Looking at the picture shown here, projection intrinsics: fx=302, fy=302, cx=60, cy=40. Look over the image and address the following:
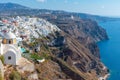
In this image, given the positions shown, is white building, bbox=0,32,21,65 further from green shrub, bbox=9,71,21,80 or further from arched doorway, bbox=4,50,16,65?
green shrub, bbox=9,71,21,80

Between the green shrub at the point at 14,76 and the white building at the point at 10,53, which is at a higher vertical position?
the white building at the point at 10,53

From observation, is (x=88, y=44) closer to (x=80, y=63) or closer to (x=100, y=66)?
(x=100, y=66)

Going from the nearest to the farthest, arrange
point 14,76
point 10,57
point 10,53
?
point 14,76, point 10,53, point 10,57

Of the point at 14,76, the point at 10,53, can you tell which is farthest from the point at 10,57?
the point at 14,76

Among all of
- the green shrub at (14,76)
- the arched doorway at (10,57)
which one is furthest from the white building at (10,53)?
the green shrub at (14,76)

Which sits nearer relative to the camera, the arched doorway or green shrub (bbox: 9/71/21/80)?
green shrub (bbox: 9/71/21/80)

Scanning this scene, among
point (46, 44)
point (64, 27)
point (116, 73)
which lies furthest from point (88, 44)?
point (46, 44)

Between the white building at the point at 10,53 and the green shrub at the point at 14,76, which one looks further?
the white building at the point at 10,53

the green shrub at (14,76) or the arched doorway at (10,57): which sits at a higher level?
the arched doorway at (10,57)

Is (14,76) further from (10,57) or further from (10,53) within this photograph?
(10,53)

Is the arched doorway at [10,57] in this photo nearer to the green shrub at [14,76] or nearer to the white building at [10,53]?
the white building at [10,53]

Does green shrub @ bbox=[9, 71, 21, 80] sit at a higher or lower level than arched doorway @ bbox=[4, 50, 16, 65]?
lower

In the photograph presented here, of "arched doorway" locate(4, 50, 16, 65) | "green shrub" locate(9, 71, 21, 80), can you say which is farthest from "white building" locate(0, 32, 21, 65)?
"green shrub" locate(9, 71, 21, 80)

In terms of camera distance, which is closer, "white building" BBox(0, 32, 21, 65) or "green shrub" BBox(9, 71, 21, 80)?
"green shrub" BBox(9, 71, 21, 80)
